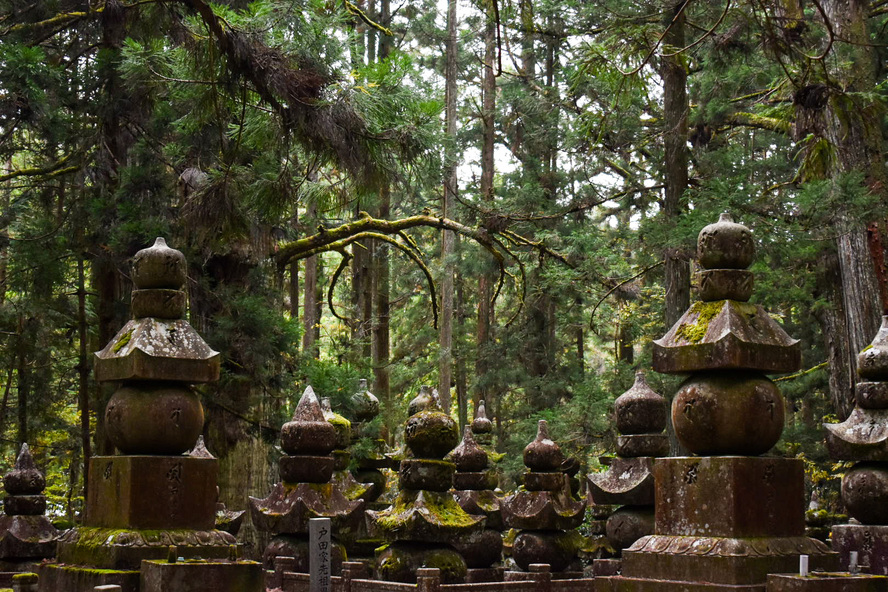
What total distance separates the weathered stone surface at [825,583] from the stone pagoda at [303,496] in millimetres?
6751

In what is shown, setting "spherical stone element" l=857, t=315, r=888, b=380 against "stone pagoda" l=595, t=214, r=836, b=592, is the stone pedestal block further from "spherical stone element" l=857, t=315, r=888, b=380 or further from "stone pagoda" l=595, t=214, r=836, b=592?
"spherical stone element" l=857, t=315, r=888, b=380

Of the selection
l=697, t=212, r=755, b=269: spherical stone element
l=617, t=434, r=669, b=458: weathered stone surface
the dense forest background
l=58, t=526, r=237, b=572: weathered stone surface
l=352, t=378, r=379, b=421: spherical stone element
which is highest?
the dense forest background

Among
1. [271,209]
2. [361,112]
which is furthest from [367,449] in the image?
[361,112]

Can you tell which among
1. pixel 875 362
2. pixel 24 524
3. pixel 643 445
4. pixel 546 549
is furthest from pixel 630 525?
pixel 24 524

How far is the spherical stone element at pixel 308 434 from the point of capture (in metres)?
11.8

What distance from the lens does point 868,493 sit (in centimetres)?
831

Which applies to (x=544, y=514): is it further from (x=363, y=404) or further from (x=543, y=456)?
(x=363, y=404)

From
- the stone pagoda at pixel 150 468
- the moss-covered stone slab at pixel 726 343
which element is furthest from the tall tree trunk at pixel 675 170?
the stone pagoda at pixel 150 468

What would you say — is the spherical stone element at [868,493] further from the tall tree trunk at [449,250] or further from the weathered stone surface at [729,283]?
the tall tree trunk at [449,250]

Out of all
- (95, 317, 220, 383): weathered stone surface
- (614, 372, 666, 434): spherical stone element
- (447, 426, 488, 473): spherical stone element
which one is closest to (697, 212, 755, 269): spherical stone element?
(614, 372, 666, 434): spherical stone element

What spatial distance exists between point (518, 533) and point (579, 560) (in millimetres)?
848

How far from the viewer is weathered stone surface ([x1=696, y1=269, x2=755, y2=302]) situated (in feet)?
23.6

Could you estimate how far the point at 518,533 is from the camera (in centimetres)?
1259

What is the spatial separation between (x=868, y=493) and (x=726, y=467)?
96.1 inches
